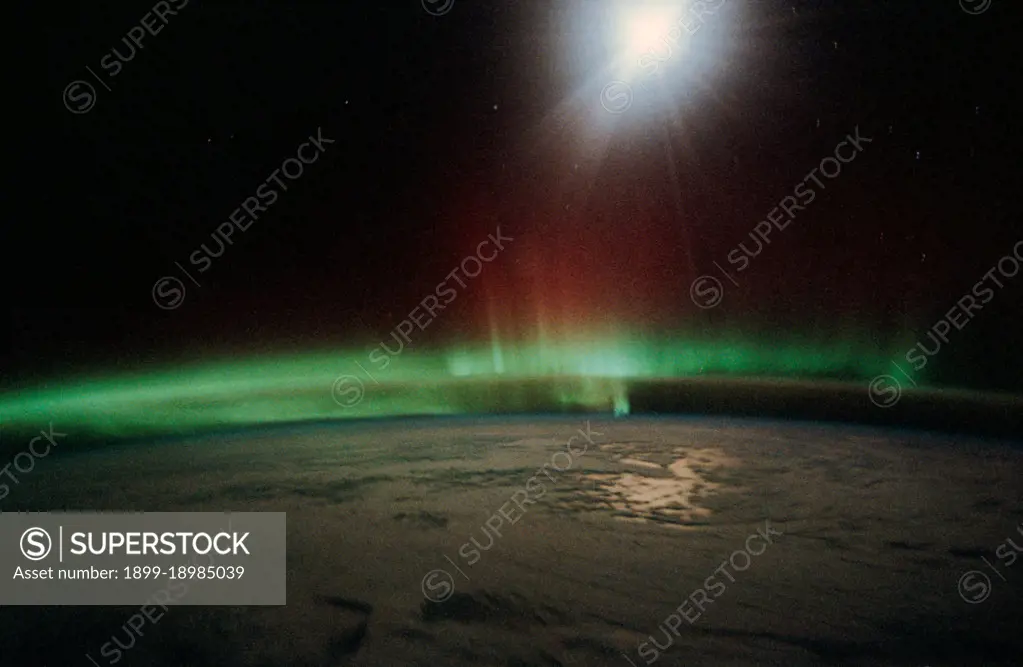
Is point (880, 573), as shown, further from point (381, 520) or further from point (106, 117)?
point (106, 117)

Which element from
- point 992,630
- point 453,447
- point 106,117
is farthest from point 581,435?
point 106,117

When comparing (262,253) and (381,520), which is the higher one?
(262,253)

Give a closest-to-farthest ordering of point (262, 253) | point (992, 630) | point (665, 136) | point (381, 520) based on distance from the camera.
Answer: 1. point (992, 630)
2. point (381, 520)
3. point (262, 253)
4. point (665, 136)

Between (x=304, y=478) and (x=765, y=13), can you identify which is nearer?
(x=304, y=478)

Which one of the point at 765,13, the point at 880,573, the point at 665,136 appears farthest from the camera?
the point at 665,136

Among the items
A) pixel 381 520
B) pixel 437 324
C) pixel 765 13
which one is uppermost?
pixel 765 13

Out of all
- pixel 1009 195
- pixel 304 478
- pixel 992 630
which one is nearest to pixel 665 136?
pixel 1009 195
